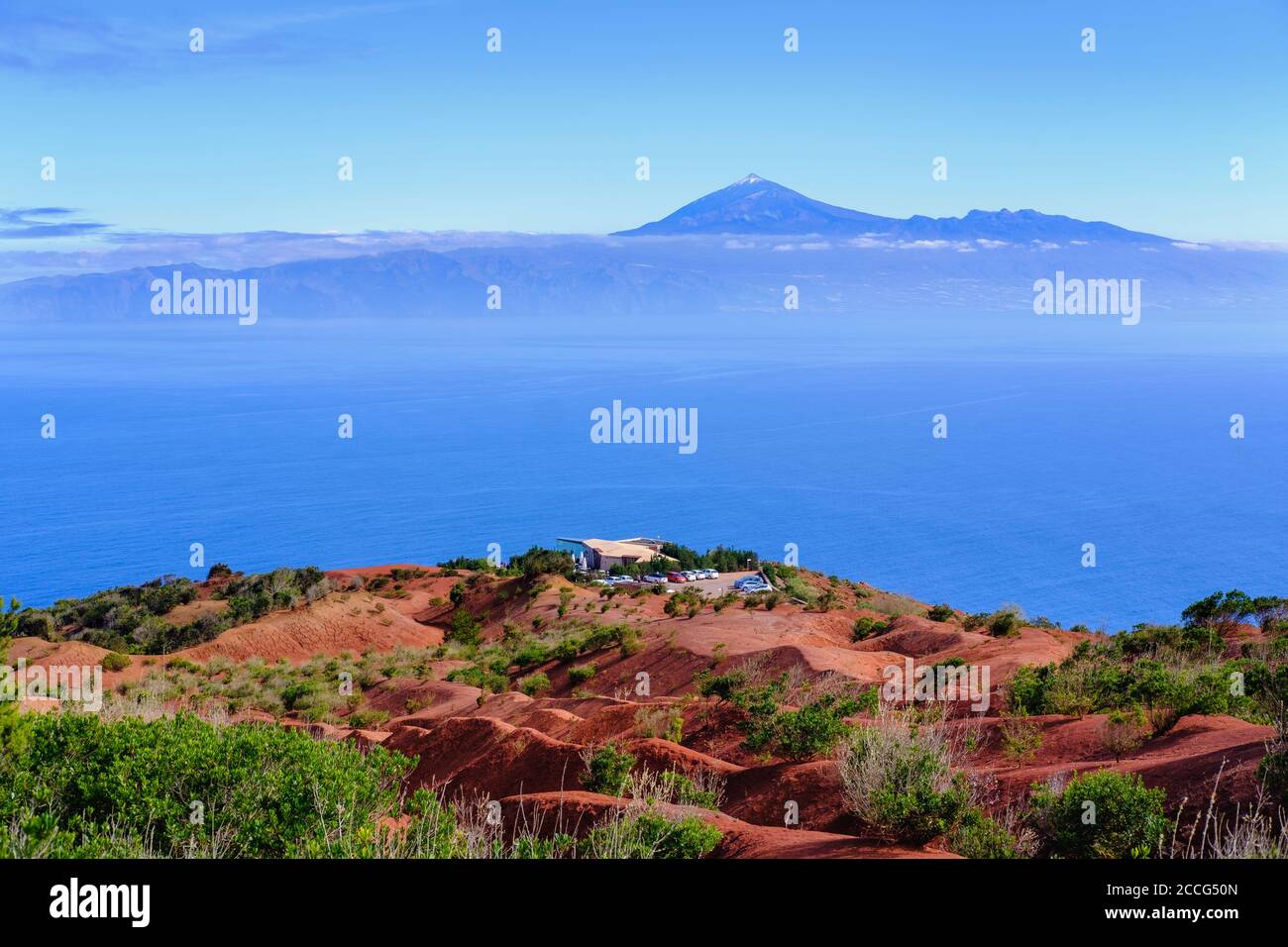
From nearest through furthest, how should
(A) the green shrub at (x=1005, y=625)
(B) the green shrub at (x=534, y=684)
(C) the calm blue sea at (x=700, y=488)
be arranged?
(B) the green shrub at (x=534, y=684) → (A) the green shrub at (x=1005, y=625) → (C) the calm blue sea at (x=700, y=488)

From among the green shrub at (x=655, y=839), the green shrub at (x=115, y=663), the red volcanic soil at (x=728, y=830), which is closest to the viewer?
the green shrub at (x=655, y=839)

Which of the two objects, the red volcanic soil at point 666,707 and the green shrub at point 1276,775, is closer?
the green shrub at point 1276,775

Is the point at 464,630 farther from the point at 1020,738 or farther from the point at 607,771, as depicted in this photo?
the point at 1020,738

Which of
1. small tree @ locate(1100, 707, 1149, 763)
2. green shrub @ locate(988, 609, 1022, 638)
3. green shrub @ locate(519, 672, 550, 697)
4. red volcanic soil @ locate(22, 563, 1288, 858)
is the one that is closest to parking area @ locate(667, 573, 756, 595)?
red volcanic soil @ locate(22, 563, 1288, 858)

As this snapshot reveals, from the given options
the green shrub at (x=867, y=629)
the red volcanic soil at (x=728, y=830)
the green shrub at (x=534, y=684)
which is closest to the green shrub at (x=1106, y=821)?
the red volcanic soil at (x=728, y=830)

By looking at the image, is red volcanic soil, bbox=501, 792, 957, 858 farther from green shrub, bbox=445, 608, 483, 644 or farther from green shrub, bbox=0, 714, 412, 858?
green shrub, bbox=445, 608, 483, 644

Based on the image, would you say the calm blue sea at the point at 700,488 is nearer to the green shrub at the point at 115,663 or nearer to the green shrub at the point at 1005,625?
the green shrub at the point at 1005,625
